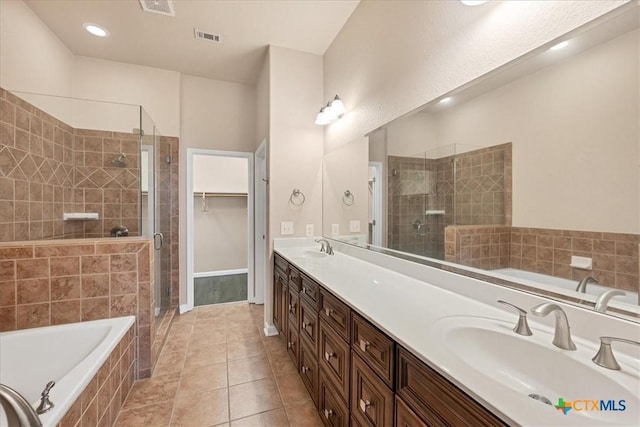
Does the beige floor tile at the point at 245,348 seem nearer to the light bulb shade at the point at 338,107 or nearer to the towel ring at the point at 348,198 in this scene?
the towel ring at the point at 348,198

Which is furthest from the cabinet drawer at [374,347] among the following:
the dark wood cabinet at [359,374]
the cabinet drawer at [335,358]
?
the cabinet drawer at [335,358]

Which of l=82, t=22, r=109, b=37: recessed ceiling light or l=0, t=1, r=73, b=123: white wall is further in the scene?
l=82, t=22, r=109, b=37: recessed ceiling light

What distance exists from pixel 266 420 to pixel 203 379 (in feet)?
2.25

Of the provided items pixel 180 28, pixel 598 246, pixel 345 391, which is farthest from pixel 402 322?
pixel 180 28

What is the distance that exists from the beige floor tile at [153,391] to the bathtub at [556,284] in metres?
2.14

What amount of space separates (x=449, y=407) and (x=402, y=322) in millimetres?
318

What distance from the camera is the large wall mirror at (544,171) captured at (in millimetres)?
774

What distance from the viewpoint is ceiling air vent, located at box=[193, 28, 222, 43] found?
2525 millimetres

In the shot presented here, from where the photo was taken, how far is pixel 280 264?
2.48 meters

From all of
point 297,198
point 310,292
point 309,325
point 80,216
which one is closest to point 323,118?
point 297,198

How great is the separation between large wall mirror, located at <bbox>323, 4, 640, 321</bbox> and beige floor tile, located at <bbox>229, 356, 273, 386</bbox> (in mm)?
1502

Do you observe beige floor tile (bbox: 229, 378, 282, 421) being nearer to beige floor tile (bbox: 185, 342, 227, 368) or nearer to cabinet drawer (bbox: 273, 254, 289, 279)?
beige floor tile (bbox: 185, 342, 227, 368)

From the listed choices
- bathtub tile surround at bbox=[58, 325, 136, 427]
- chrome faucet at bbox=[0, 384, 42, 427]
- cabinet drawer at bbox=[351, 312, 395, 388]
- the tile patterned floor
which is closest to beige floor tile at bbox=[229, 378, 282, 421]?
the tile patterned floor

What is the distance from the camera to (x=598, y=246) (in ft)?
A: 2.73
